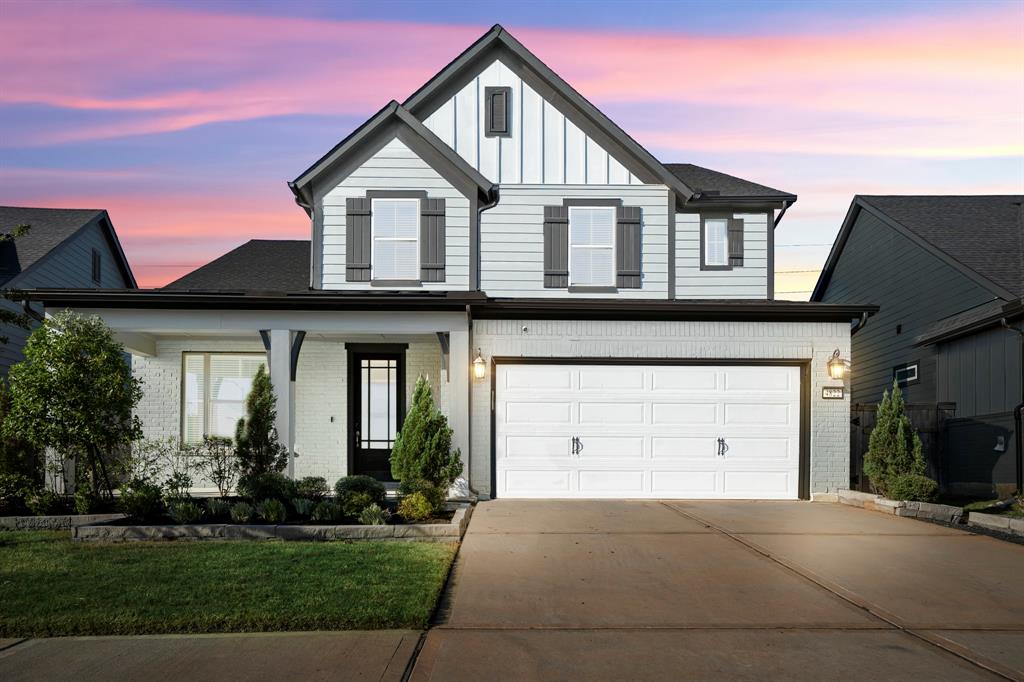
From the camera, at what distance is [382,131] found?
16922mm

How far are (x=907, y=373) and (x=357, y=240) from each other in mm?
13509

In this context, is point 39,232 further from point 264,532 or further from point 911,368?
point 911,368

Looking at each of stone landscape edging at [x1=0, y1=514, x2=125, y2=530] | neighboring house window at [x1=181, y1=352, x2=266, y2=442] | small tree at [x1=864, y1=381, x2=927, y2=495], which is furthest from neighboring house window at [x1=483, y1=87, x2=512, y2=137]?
stone landscape edging at [x1=0, y1=514, x2=125, y2=530]

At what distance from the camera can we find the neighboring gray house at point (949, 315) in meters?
17.1

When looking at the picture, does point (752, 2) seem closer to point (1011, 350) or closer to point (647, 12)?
point (647, 12)

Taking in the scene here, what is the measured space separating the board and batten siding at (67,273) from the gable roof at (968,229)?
2067cm

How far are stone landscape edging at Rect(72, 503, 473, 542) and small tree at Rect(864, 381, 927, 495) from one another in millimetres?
7132

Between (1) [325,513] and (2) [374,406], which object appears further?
(2) [374,406]

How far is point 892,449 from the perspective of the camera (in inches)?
555

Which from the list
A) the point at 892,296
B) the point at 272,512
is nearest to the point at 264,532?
the point at 272,512

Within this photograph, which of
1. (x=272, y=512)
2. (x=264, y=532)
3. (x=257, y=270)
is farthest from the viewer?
(x=257, y=270)

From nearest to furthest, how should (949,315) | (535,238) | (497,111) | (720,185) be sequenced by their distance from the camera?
(535,238)
(497,111)
(720,185)
(949,315)

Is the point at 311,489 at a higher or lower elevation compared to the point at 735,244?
lower

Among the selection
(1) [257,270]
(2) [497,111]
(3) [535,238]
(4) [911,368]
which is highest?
(2) [497,111]
